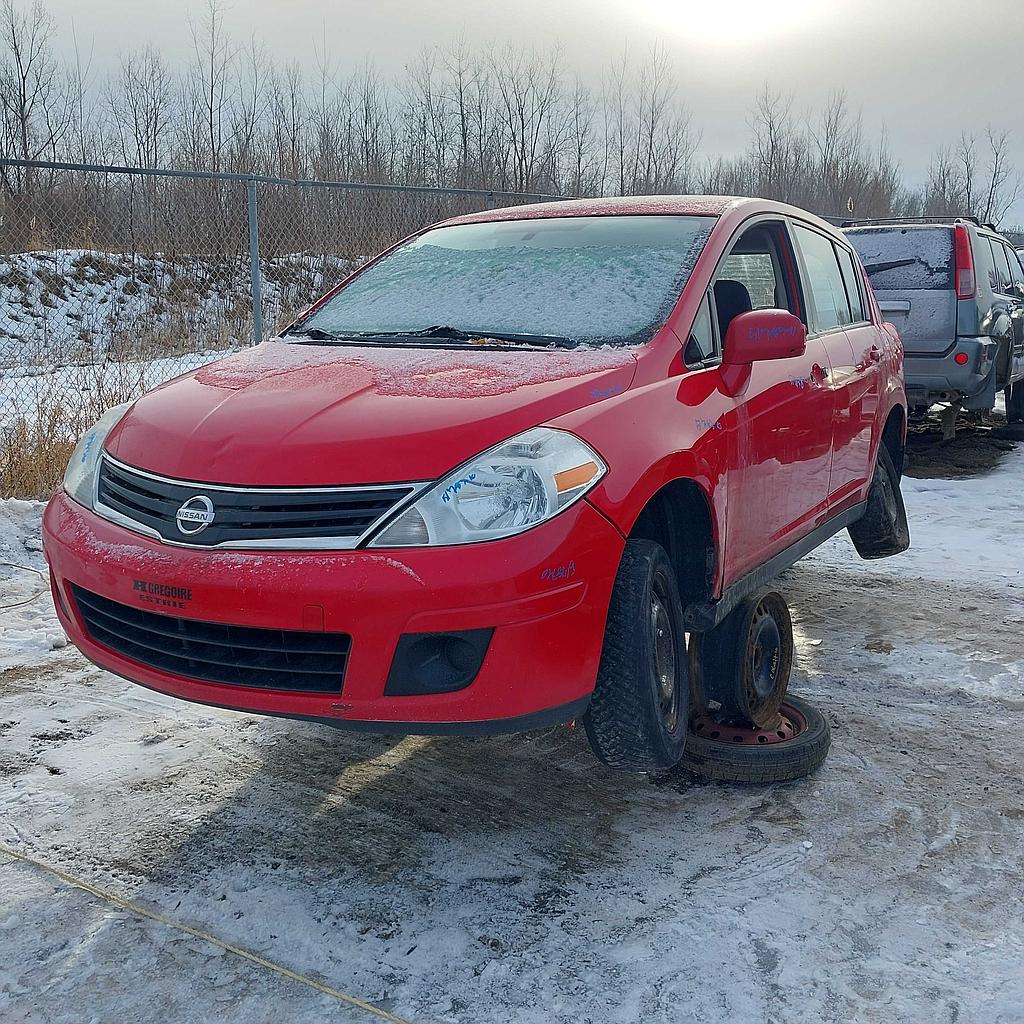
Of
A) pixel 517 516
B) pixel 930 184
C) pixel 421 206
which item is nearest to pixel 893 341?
pixel 517 516

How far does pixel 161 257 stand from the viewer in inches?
579

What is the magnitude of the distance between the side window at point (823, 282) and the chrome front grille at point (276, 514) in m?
2.56

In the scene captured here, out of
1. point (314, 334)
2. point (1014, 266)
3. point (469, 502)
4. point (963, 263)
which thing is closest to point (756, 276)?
point (314, 334)

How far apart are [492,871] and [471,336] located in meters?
1.67

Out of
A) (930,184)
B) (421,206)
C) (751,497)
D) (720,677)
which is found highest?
(930,184)

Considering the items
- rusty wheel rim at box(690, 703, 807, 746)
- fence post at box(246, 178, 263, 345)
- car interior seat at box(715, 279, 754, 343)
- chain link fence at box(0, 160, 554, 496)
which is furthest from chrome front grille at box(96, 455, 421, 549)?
chain link fence at box(0, 160, 554, 496)

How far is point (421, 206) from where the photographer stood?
15.2m

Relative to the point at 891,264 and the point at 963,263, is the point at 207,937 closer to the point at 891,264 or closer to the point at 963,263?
the point at 963,263

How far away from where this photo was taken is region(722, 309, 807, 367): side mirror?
338 centimetres

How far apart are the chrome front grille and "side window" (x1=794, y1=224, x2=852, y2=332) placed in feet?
8.40

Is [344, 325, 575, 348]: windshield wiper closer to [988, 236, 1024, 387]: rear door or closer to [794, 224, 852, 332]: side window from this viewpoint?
[794, 224, 852, 332]: side window

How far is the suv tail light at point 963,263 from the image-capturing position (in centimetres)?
875

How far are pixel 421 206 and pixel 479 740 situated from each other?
41.5 ft

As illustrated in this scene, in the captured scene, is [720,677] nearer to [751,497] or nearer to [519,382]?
[751,497]
